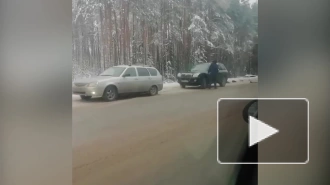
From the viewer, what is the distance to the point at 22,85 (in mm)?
1262

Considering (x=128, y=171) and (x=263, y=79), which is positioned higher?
(x=263, y=79)

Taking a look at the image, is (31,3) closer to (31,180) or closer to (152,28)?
(152,28)

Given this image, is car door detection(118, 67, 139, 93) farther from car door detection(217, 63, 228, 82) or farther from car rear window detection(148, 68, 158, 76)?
car door detection(217, 63, 228, 82)

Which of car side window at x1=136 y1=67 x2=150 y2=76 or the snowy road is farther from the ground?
car side window at x1=136 y1=67 x2=150 y2=76

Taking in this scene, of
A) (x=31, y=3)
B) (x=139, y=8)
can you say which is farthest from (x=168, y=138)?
(x=31, y=3)

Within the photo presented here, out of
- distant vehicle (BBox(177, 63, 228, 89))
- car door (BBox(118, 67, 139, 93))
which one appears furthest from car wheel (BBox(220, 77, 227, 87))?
car door (BBox(118, 67, 139, 93))

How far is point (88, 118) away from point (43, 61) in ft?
1.11

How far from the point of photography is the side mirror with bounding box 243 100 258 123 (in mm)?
1260

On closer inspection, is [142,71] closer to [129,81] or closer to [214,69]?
[129,81]

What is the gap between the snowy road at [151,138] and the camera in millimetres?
1267

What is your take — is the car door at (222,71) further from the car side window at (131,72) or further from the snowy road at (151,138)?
the car side window at (131,72)
